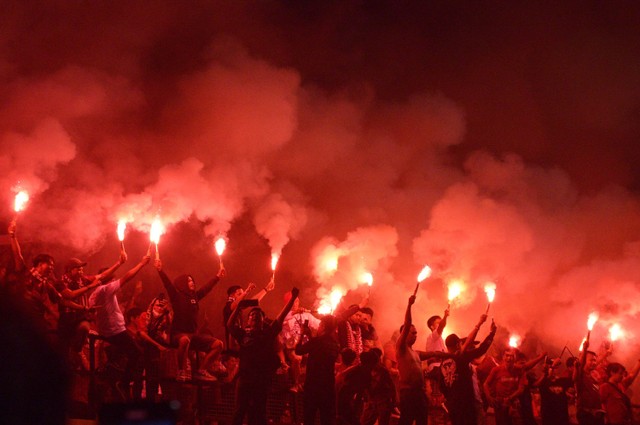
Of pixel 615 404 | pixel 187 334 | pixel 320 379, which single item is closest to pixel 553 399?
pixel 615 404

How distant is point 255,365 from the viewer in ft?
25.9

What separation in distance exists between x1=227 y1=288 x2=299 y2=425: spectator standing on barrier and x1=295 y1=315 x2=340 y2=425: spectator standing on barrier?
47cm

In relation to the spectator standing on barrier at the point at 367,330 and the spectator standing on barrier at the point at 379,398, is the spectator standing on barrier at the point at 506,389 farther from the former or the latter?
the spectator standing on barrier at the point at 379,398

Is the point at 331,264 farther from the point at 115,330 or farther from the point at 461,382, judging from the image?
the point at 115,330

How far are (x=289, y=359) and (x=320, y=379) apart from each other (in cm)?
175

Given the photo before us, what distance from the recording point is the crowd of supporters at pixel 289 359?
807cm

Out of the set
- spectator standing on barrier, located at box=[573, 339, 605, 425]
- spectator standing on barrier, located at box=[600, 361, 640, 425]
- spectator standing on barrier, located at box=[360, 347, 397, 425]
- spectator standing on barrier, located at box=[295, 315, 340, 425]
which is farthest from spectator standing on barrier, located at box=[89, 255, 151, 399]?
spectator standing on barrier, located at box=[600, 361, 640, 425]

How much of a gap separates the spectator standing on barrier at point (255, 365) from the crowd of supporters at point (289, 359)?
11 millimetres

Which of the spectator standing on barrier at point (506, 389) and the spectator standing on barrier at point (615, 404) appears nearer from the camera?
the spectator standing on barrier at point (506, 389)

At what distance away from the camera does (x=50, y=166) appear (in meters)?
12.3

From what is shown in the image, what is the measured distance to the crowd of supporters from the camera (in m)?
8.07

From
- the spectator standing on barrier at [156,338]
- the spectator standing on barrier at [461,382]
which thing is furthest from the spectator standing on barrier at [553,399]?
the spectator standing on barrier at [156,338]

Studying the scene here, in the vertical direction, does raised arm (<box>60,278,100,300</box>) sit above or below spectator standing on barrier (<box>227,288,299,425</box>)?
above

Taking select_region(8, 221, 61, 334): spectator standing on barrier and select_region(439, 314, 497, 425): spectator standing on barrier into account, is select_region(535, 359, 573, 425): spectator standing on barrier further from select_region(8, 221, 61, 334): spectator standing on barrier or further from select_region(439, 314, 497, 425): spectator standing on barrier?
select_region(8, 221, 61, 334): spectator standing on barrier
